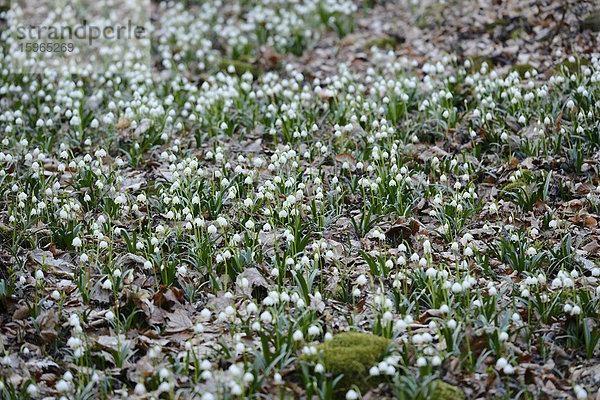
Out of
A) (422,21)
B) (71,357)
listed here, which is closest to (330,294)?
(71,357)

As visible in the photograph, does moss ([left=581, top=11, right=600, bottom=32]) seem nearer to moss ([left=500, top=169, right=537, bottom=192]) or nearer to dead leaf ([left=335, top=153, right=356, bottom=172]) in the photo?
moss ([left=500, top=169, right=537, bottom=192])

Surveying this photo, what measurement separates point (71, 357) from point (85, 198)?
155 centimetres

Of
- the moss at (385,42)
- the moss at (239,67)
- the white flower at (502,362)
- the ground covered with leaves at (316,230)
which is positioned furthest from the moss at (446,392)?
the moss at (385,42)

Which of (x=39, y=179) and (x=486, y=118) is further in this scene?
(x=486, y=118)

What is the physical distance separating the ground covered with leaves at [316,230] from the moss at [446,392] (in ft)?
0.04

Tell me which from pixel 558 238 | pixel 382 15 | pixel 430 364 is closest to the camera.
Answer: pixel 430 364

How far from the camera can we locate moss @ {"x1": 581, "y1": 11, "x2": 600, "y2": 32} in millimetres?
7156

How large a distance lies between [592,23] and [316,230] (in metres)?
4.87

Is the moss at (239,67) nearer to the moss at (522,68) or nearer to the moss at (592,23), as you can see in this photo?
the moss at (522,68)

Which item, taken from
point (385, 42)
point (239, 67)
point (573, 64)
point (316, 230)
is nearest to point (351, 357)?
point (316, 230)

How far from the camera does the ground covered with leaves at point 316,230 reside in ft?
10.6

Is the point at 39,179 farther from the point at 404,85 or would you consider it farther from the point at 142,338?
the point at 404,85

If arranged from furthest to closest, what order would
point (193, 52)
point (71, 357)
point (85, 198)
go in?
point (193, 52), point (85, 198), point (71, 357)

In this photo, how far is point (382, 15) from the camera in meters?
9.12
